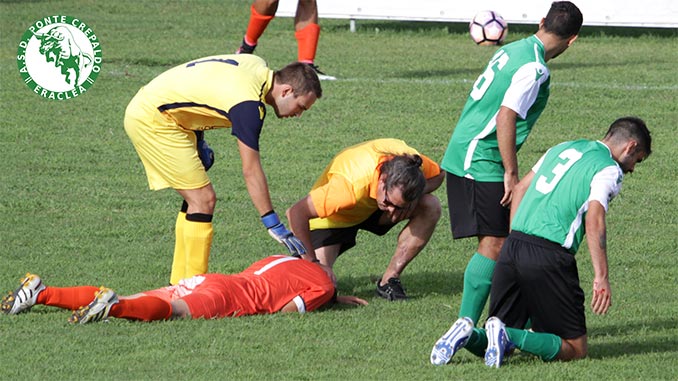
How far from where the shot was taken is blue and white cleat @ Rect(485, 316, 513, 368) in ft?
20.0

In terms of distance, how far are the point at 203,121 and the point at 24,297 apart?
1.53 metres

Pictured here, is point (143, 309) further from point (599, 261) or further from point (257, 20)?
point (257, 20)

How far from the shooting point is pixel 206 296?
705 centimetres

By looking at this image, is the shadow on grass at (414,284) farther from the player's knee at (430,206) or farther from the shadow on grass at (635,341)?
the shadow on grass at (635,341)

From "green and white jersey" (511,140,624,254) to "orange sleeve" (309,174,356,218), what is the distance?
1.40 meters

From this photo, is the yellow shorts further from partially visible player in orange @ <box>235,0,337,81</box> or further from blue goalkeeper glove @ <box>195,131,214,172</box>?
partially visible player in orange @ <box>235,0,337,81</box>

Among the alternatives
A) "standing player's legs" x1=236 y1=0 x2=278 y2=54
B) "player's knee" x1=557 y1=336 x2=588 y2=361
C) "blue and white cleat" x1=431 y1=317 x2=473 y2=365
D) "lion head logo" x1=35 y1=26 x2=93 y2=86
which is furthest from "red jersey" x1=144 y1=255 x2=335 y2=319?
"lion head logo" x1=35 y1=26 x2=93 y2=86

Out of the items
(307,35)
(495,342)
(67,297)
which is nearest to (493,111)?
(495,342)

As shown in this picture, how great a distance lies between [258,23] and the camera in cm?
1420

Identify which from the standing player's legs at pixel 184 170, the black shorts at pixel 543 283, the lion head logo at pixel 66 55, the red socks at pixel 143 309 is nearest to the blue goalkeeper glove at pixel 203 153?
the standing player's legs at pixel 184 170

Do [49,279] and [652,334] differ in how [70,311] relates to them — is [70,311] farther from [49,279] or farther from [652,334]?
[652,334]

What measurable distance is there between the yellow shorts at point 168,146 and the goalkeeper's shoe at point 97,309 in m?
1.18

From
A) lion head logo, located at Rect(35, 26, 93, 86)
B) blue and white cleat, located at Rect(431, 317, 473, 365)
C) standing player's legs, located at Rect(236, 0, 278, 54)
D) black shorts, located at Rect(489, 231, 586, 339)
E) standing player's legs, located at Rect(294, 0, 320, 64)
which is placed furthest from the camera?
lion head logo, located at Rect(35, 26, 93, 86)

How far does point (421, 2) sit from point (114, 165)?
7948 mm
